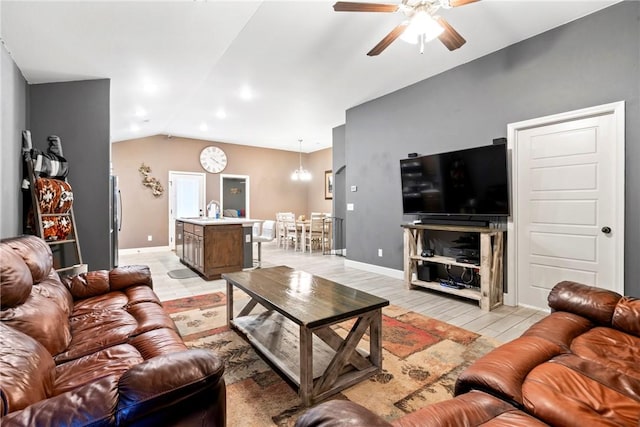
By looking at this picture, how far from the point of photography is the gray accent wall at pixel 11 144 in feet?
8.33

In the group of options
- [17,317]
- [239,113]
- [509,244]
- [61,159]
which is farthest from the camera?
[239,113]

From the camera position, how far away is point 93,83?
3.64 meters

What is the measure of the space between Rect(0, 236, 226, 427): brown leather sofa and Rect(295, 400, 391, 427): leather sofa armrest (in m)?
0.39

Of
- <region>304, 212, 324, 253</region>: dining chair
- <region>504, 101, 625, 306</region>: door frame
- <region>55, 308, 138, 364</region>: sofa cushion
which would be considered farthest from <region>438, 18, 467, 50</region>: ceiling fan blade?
<region>304, 212, 324, 253</region>: dining chair

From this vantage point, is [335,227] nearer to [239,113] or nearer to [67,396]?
[239,113]

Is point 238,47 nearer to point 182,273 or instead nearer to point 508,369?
point 182,273

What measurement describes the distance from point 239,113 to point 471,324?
5122 millimetres

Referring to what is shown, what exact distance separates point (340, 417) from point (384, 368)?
1.47 meters

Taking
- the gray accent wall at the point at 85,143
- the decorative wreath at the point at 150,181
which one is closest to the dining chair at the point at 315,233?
the decorative wreath at the point at 150,181

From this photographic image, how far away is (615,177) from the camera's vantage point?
280 centimetres

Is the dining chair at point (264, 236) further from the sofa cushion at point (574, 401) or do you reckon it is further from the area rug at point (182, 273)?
the sofa cushion at point (574, 401)

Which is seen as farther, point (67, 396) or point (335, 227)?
point (335, 227)

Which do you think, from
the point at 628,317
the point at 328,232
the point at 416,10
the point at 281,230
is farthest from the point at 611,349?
the point at 281,230

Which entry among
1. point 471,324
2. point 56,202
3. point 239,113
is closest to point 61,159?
point 56,202
